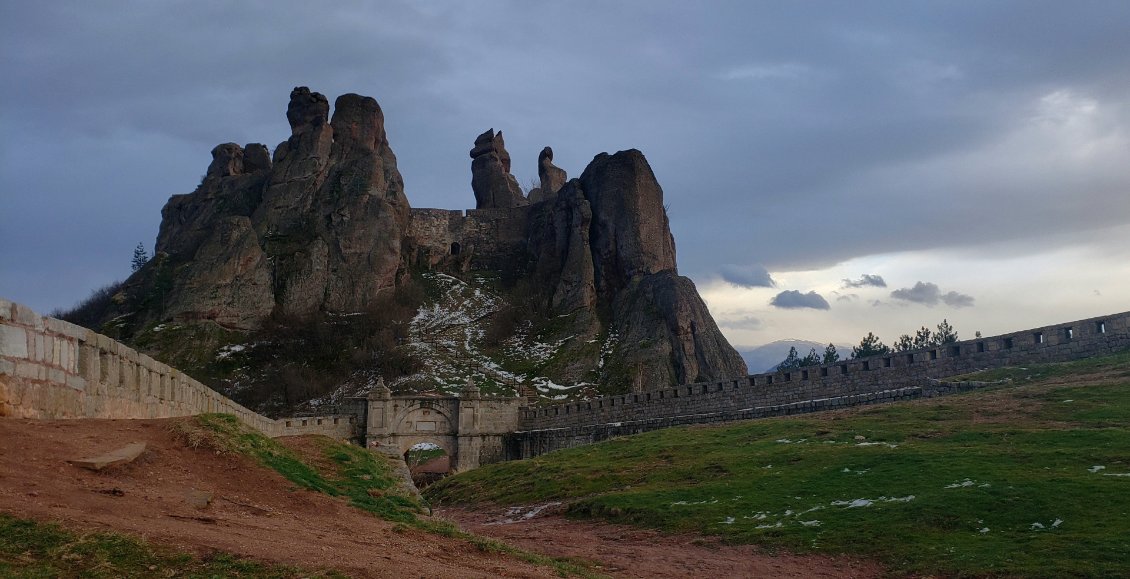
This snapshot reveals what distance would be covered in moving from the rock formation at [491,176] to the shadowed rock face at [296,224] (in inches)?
588

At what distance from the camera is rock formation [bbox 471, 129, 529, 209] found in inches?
4774

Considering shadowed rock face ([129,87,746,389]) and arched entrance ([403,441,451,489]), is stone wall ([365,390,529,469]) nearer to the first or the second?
arched entrance ([403,441,451,489])

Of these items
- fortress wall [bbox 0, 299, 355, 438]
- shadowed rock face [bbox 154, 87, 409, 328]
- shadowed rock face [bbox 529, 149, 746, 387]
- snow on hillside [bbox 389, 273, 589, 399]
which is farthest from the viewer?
shadowed rock face [bbox 154, 87, 409, 328]

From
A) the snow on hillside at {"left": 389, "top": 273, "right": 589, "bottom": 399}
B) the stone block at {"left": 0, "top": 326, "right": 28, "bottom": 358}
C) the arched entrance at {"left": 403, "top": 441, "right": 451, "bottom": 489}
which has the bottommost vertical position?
the arched entrance at {"left": 403, "top": 441, "right": 451, "bottom": 489}

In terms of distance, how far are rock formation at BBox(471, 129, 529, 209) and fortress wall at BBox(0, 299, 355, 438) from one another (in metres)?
100

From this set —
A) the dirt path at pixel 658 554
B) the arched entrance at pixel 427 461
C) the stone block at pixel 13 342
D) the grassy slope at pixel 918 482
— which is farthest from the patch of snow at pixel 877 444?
the arched entrance at pixel 427 461

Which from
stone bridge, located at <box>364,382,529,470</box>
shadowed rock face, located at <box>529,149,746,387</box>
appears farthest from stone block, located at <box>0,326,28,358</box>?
shadowed rock face, located at <box>529,149,746,387</box>

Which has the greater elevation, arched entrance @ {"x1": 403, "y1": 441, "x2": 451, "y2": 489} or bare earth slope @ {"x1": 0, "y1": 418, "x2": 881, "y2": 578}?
bare earth slope @ {"x1": 0, "y1": 418, "x2": 881, "y2": 578}

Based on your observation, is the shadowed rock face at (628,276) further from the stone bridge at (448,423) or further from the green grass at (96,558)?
the green grass at (96,558)

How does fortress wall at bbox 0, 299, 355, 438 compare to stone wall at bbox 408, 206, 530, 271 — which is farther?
stone wall at bbox 408, 206, 530, 271

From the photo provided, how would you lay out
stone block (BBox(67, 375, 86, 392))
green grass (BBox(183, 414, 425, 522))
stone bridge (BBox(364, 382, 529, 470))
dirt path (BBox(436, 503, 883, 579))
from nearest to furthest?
stone block (BBox(67, 375, 86, 392))
green grass (BBox(183, 414, 425, 522))
dirt path (BBox(436, 503, 883, 579))
stone bridge (BBox(364, 382, 529, 470))

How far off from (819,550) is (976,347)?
22427mm

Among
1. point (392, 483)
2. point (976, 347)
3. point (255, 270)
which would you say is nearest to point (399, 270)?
point (255, 270)

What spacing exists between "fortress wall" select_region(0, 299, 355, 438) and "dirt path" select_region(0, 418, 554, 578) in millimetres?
688
